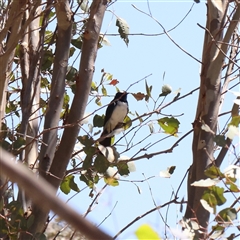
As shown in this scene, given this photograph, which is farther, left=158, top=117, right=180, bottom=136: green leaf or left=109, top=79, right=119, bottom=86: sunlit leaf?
left=109, top=79, right=119, bottom=86: sunlit leaf

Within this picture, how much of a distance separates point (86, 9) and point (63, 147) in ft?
2.69

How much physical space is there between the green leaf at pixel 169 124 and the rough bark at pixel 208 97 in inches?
13.2

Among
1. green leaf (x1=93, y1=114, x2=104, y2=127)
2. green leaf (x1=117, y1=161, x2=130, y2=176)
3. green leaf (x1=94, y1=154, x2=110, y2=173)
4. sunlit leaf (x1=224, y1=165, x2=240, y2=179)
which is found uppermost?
green leaf (x1=93, y1=114, x2=104, y2=127)

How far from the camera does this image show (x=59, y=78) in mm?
2213

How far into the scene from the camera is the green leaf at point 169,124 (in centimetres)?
222

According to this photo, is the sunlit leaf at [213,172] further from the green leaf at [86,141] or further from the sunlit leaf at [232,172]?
the green leaf at [86,141]

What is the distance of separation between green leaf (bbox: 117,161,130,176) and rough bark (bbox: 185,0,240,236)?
482 mm

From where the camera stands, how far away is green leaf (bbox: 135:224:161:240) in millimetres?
356

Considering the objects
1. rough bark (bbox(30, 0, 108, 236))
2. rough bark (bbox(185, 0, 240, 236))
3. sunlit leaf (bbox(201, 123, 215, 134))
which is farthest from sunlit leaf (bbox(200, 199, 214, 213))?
rough bark (bbox(30, 0, 108, 236))

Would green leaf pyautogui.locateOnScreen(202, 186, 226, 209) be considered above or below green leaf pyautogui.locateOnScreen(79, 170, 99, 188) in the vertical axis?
below

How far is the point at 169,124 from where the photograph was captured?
2242 millimetres

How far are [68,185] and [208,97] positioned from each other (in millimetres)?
927

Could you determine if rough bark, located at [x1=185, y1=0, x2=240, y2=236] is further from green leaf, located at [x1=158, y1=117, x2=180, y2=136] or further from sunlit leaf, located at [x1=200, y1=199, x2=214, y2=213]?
green leaf, located at [x1=158, y1=117, x2=180, y2=136]

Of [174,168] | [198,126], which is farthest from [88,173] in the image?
[198,126]
